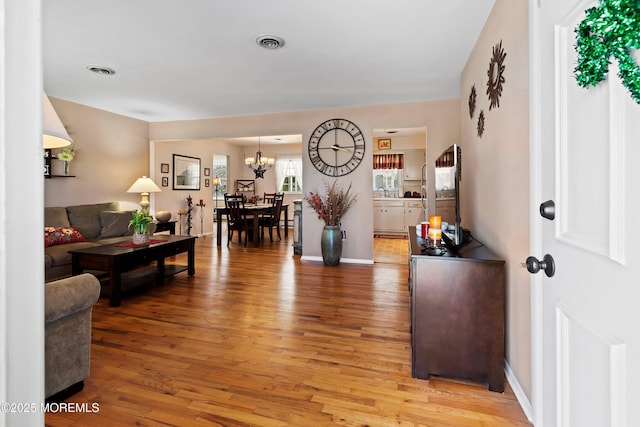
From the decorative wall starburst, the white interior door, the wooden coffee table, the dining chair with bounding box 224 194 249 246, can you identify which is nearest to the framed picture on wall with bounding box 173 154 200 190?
the dining chair with bounding box 224 194 249 246

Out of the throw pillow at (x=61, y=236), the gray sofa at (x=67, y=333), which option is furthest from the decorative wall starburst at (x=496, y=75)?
the throw pillow at (x=61, y=236)

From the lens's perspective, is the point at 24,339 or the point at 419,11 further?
the point at 419,11

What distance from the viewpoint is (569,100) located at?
895 mm

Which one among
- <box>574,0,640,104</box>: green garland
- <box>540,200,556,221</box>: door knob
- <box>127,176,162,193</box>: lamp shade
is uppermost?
<box>127,176,162,193</box>: lamp shade

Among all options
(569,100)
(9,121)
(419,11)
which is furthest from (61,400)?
(419,11)

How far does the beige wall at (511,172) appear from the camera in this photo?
64.7 inches

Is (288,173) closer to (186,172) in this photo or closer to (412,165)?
(186,172)

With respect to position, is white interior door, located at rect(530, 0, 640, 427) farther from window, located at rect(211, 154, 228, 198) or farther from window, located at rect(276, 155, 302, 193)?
window, located at rect(211, 154, 228, 198)

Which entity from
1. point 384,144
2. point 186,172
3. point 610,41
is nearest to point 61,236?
point 186,172

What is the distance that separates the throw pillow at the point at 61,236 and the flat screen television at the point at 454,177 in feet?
14.1

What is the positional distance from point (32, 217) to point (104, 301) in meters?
3.25

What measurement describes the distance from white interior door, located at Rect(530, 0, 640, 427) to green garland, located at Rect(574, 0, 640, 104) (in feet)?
0.11

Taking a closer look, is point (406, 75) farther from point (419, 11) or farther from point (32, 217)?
point (32, 217)

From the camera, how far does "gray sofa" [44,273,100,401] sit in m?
1.62
